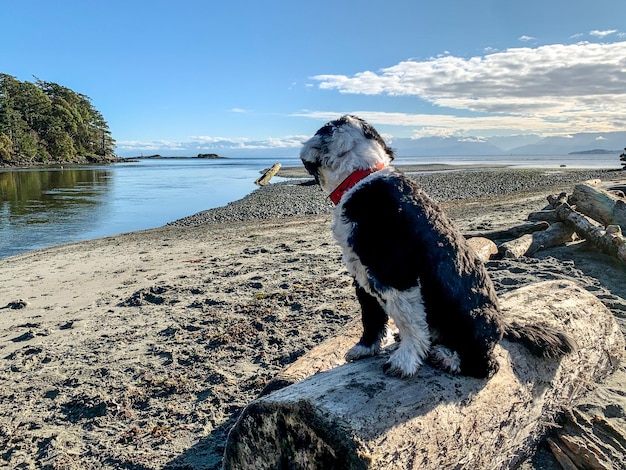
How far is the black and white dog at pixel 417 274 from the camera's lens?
2.88 metres

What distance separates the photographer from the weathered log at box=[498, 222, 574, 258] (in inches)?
329

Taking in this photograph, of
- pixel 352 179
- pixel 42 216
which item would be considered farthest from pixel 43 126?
pixel 352 179

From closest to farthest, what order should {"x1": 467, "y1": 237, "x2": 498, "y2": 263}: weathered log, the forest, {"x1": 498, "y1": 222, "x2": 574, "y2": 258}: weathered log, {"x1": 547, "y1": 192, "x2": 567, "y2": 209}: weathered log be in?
{"x1": 467, "y1": 237, "x2": 498, "y2": 263}: weathered log → {"x1": 498, "y1": 222, "x2": 574, "y2": 258}: weathered log → {"x1": 547, "y1": 192, "x2": 567, "y2": 209}: weathered log → the forest

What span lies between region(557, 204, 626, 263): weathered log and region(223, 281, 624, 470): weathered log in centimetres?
505

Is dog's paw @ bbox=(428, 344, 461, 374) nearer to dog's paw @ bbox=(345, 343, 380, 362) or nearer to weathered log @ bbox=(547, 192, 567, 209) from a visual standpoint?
dog's paw @ bbox=(345, 343, 380, 362)

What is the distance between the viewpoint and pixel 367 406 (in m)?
2.49

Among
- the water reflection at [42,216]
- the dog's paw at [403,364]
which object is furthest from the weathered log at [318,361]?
the water reflection at [42,216]

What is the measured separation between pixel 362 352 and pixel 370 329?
18 centimetres

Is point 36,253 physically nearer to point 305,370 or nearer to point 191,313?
point 191,313

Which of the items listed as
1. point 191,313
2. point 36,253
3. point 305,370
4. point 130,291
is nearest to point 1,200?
point 36,253

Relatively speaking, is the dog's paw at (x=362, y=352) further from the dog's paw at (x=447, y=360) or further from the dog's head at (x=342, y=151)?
the dog's head at (x=342, y=151)

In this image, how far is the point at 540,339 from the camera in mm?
3434

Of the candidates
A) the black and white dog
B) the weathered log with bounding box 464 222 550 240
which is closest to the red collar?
the black and white dog

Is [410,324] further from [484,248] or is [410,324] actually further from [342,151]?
[484,248]
